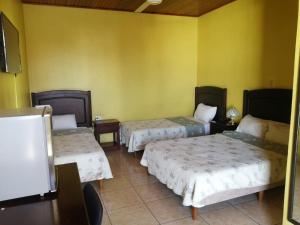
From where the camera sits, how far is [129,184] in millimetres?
3113

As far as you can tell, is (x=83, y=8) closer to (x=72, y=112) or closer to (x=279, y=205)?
(x=72, y=112)

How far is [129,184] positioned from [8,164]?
2055 mm

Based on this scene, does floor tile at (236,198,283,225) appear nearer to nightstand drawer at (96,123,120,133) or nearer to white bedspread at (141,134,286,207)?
white bedspread at (141,134,286,207)

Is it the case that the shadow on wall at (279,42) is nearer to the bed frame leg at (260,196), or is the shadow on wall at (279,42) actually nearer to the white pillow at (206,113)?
the white pillow at (206,113)

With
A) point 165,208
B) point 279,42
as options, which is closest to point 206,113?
point 279,42


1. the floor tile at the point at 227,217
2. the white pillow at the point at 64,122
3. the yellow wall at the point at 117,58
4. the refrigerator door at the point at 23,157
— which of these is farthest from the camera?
the yellow wall at the point at 117,58

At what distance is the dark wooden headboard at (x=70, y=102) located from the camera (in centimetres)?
434

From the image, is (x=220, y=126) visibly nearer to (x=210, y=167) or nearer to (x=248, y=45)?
(x=248, y=45)

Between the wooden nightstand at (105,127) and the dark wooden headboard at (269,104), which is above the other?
the dark wooden headboard at (269,104)

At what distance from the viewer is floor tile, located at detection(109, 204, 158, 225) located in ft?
7.57

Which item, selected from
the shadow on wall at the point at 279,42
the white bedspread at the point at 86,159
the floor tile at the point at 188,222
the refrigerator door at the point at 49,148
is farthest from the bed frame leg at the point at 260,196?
the refrigerator door at the point at 49,148

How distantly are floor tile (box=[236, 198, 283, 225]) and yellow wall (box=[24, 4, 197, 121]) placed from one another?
9.60 feet

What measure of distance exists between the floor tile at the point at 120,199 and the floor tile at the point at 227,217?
76 cm

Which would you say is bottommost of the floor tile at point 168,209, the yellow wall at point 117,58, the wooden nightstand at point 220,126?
the floor tile at point 168,209
